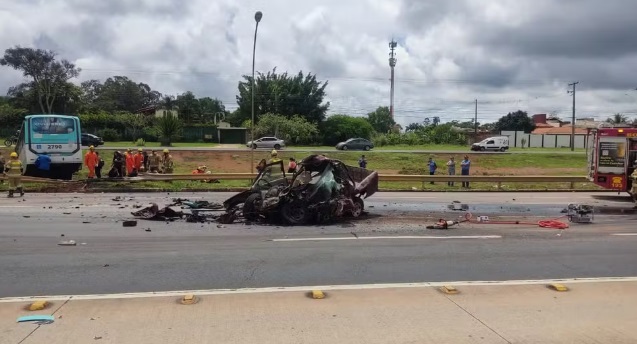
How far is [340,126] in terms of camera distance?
7219 cm

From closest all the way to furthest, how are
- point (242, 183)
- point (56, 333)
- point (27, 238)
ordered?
point (56, 333)
point (27, 238)
point (242, 183)

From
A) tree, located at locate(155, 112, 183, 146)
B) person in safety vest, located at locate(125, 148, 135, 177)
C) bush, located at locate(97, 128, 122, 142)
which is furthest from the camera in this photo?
bush, located at locate(97, 128, 122, 142)

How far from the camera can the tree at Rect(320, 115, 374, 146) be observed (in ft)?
234

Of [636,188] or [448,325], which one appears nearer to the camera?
[448,325]

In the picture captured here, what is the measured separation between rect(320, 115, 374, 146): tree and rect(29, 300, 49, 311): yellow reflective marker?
6514 centimetres

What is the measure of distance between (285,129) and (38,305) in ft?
198

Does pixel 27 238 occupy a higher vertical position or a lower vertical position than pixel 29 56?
lower

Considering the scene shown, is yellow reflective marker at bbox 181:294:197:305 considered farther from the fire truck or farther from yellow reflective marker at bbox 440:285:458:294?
the fire truck

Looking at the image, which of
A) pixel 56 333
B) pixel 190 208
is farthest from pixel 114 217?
pixel 56 333

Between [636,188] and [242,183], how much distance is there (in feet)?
50.2

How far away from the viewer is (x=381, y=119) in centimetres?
10712

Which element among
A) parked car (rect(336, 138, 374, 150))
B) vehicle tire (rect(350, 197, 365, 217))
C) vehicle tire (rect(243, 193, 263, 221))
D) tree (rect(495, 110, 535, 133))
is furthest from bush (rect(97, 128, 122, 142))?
tree (rect(495, 110, 535, 133))

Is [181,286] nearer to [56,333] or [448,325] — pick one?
[56,333]

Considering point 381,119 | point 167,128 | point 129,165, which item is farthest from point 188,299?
point 381,119
